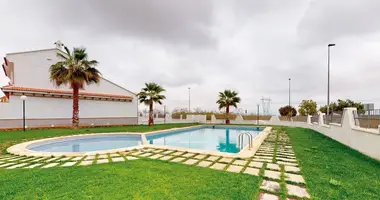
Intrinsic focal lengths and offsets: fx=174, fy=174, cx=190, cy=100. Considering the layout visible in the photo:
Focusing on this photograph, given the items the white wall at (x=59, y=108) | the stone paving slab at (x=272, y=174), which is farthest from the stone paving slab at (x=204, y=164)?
the white wall at (x=59, y=108)

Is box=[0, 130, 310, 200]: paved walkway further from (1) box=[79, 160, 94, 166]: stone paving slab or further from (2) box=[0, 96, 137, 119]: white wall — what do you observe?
(2) box=[0, 96, 137, 119]: white wall

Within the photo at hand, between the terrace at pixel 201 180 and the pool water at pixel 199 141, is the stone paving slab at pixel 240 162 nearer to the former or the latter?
the terrace at pixel 201 180

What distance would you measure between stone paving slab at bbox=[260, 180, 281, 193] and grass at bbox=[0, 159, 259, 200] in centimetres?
14

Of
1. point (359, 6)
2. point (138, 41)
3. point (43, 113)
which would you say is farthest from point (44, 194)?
point (43, 113)

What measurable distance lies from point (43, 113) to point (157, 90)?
1088 centimetres

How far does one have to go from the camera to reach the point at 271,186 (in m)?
3.35

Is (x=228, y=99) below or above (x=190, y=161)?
above

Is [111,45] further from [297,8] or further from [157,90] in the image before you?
[297,8]

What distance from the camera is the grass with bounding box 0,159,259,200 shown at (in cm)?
282

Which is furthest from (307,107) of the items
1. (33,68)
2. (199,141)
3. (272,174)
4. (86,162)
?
(33,68)

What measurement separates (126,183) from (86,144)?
334 inches

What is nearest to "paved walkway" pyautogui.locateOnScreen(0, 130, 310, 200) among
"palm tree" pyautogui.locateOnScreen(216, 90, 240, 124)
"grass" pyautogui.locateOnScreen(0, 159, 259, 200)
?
"grass" pyautogui.locateOnScreen(0, 159, 259, 200)

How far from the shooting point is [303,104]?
35.1 m

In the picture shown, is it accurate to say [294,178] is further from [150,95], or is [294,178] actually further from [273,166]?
[150,95]
